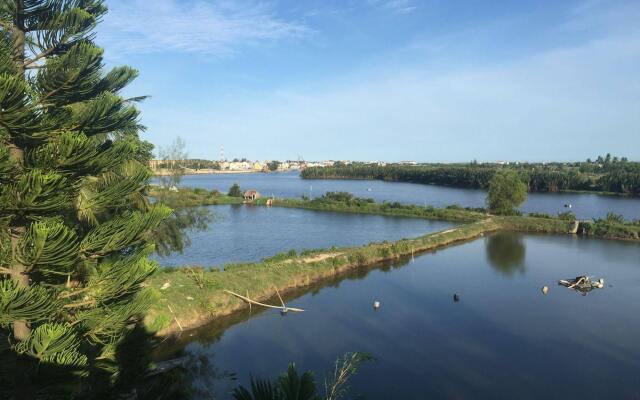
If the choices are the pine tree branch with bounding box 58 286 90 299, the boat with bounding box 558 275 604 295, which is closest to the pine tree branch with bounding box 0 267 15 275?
the pine tree branch with bounding box 58 286 90 299

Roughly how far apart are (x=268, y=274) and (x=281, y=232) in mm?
15895

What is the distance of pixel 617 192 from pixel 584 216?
3222 cm

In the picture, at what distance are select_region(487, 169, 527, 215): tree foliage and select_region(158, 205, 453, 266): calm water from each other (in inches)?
239

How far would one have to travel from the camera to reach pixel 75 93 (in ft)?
19.2

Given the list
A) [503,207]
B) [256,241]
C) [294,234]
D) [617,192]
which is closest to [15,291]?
[256,241]

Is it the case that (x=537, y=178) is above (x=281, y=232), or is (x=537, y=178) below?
above

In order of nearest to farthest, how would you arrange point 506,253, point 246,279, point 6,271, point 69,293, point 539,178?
point 6,271 → point 69,293 → point 246,279 → point 506,253 → point 539,178

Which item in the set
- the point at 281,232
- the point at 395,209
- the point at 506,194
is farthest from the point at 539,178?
the point at 281,232

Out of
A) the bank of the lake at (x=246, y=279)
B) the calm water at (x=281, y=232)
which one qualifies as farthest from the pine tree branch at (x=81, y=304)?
the calm water at (x=281, y=232)

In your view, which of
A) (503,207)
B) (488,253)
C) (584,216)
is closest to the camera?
(488,253)

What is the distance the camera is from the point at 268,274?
804 inches

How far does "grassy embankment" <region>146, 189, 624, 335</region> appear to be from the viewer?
1584 cm

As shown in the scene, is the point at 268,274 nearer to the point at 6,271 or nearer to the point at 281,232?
the point at 6,271

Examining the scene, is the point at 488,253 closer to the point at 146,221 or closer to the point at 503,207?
the point at 503,207
